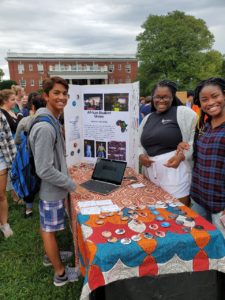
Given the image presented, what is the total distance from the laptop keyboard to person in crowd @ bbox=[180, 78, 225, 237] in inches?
29.6

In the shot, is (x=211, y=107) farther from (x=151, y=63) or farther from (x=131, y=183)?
(x=151, y=63)

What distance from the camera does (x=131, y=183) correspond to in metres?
2.43

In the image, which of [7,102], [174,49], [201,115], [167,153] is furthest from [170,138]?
[174,49]

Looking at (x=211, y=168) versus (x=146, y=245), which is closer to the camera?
(x=146, y=245)

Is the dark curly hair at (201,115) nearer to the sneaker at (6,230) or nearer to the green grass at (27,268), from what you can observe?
the green grass at (27,268)

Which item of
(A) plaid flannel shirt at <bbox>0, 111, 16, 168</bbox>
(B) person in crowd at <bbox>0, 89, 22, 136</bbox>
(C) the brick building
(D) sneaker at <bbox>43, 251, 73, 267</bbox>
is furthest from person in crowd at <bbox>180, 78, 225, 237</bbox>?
(C) the brick building

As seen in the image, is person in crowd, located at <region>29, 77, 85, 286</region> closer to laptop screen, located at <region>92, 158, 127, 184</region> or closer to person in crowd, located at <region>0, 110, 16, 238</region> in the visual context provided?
laptop screen, located at <region>92, 158, 127, 184</region>

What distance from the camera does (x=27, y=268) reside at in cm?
271

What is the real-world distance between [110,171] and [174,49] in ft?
92.7

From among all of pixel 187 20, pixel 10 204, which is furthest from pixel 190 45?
pixel 10 204

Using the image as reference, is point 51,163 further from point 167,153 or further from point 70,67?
point 70,67

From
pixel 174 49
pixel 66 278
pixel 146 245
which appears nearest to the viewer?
pixel 146 245

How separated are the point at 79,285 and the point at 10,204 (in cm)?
253

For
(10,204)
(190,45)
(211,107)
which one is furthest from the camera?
(190,45)
